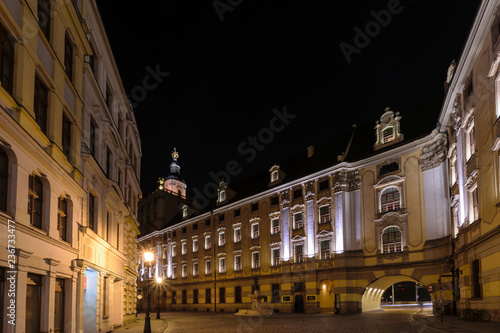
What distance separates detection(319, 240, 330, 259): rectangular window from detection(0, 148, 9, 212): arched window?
125 feet

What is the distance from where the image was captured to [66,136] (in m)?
18.0

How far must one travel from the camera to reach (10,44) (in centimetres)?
1266

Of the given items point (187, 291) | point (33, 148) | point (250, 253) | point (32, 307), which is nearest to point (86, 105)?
point (33, 148)

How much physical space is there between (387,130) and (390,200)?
6.64 meters

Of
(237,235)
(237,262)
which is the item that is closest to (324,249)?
(237,262)

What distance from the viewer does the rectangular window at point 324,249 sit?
46812 millimetres

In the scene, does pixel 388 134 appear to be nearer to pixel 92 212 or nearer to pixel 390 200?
pixel 390 200

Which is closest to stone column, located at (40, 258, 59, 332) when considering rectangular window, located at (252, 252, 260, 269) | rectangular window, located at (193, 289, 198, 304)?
rectangular window, located at (252, 252, 260, 269)

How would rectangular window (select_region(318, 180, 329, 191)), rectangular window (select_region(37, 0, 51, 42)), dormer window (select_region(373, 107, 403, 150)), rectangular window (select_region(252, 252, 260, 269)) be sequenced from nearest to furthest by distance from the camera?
1. rectangular window (select_region(37, 0, 51, 42))
2. dormer window (select_region(373, 107, 403, 150))
3. rectangular window (select_region(318, 180, 329, 191))
4. rectangular window (select_region(252, 252, 260, 269))

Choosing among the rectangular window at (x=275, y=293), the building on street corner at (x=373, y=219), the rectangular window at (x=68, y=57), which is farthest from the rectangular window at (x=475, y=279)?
the rectangular window at (x=275, y=293)

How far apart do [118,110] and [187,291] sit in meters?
42.8

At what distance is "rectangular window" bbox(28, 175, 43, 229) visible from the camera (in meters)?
14.0

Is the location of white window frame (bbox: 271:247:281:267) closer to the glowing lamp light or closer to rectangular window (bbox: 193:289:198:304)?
rectangular window (bbox: 193:289:198:304)

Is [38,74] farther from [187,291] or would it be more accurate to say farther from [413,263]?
[187,291]
